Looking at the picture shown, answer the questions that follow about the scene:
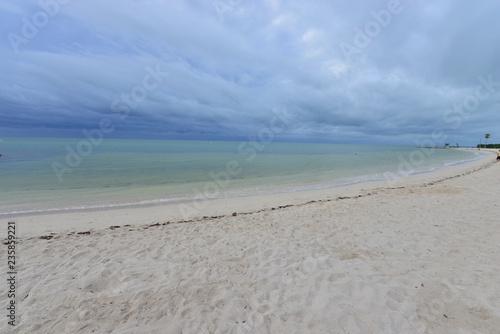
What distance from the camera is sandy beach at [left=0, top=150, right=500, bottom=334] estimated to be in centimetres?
358

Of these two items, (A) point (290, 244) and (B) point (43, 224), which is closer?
(A) point (290, 244)

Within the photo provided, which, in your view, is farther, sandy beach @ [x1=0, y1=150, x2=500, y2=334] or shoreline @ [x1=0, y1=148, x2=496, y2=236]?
shoreline @ [x1=0, y1=148, x2=496, y2=236]

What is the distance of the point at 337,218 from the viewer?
340 inches

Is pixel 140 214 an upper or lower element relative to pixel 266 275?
upper

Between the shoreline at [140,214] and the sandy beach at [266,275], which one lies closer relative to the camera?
the sandy beach at [266,275]

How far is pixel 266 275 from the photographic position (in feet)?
15.9

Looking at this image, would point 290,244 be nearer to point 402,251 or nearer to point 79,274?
point 402,251

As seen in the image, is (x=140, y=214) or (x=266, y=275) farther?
(x=140, y=214)

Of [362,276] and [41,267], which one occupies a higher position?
[41,267]

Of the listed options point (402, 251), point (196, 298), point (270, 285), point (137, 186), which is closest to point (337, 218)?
point (402, 251)

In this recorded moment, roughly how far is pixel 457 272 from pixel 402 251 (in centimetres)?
114

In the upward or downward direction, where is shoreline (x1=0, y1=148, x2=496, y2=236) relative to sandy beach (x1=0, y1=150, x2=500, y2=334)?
upward

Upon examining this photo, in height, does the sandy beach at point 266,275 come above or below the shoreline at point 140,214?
below

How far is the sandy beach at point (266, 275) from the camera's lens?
3578 mm
